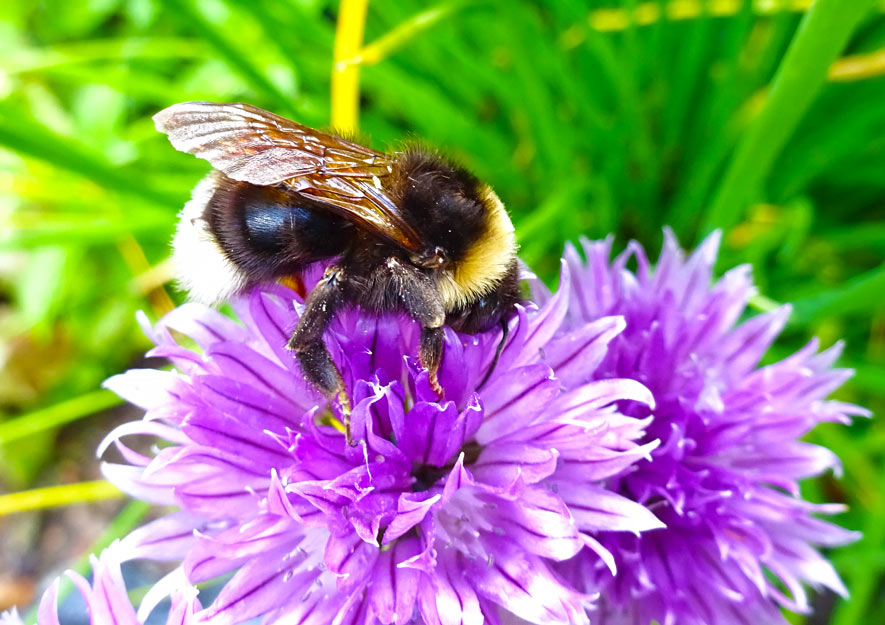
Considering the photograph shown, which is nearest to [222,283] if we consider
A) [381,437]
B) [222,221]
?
[222,221]

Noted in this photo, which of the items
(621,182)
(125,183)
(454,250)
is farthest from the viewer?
(621,182)

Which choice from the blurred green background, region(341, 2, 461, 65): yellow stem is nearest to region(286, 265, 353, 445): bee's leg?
the blurred green background

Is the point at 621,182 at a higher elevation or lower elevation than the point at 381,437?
higher

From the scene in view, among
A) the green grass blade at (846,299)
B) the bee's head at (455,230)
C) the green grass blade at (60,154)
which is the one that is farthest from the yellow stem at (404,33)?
the green grass blade at (846,299)

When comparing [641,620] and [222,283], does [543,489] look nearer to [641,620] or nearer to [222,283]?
[641,620]

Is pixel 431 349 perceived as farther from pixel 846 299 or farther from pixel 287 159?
pixel 846 299

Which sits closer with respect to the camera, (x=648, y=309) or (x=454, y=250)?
(x=454, y=250)

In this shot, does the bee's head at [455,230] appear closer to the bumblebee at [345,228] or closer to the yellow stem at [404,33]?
the bumblebee at [345,228]

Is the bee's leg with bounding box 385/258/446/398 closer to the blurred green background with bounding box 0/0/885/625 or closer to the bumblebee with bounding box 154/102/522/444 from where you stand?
the bumblebee with bounding box 154/102/522/444
